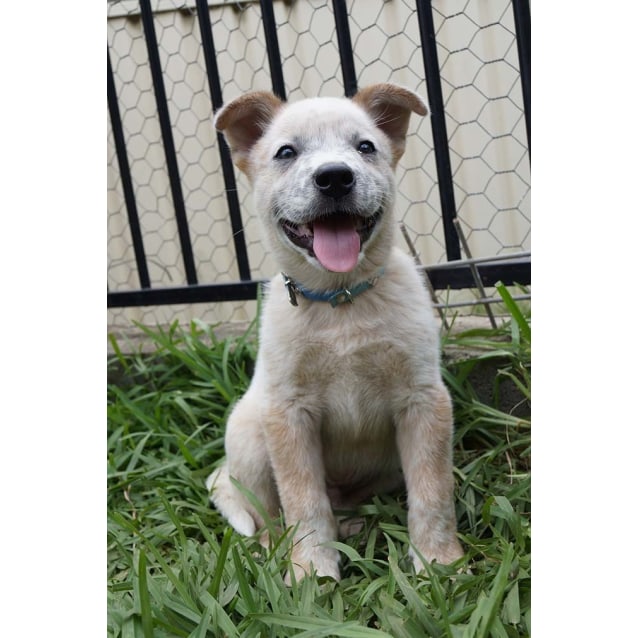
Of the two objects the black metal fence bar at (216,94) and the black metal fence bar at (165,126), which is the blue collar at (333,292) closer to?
the black metal fence bar at (216,94)

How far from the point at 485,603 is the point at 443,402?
0.69 metres

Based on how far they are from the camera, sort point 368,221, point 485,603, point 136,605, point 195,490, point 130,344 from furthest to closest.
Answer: point 130,344
point 195,490
point 368,221
point 136,605
point 485,603

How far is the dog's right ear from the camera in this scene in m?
2.38

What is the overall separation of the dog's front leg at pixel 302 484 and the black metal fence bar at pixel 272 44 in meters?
1.59

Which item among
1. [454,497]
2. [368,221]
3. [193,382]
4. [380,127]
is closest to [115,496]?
[193,382]

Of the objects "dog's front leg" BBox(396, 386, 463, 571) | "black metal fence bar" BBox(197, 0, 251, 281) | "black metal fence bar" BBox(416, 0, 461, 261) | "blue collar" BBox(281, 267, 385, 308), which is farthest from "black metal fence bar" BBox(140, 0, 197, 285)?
"dog's front leg" BBox(396, 386, 463, 571)

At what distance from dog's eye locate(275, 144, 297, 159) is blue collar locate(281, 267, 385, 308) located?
398 mm

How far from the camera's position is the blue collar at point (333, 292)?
229 cm

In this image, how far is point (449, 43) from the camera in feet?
12.4

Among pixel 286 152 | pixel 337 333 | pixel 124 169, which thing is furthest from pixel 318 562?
pixel 124 169

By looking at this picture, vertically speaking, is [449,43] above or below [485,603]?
above

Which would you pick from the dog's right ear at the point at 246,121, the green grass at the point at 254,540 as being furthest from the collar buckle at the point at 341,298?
the green grass at the point at 254,540

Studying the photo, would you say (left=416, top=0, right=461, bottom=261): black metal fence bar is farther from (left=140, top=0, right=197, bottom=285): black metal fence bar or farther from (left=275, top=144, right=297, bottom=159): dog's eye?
(left=140, top=0, right=197, bottom=285): black metal fence bar

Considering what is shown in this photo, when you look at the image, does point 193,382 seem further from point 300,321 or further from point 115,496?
point 300,321
